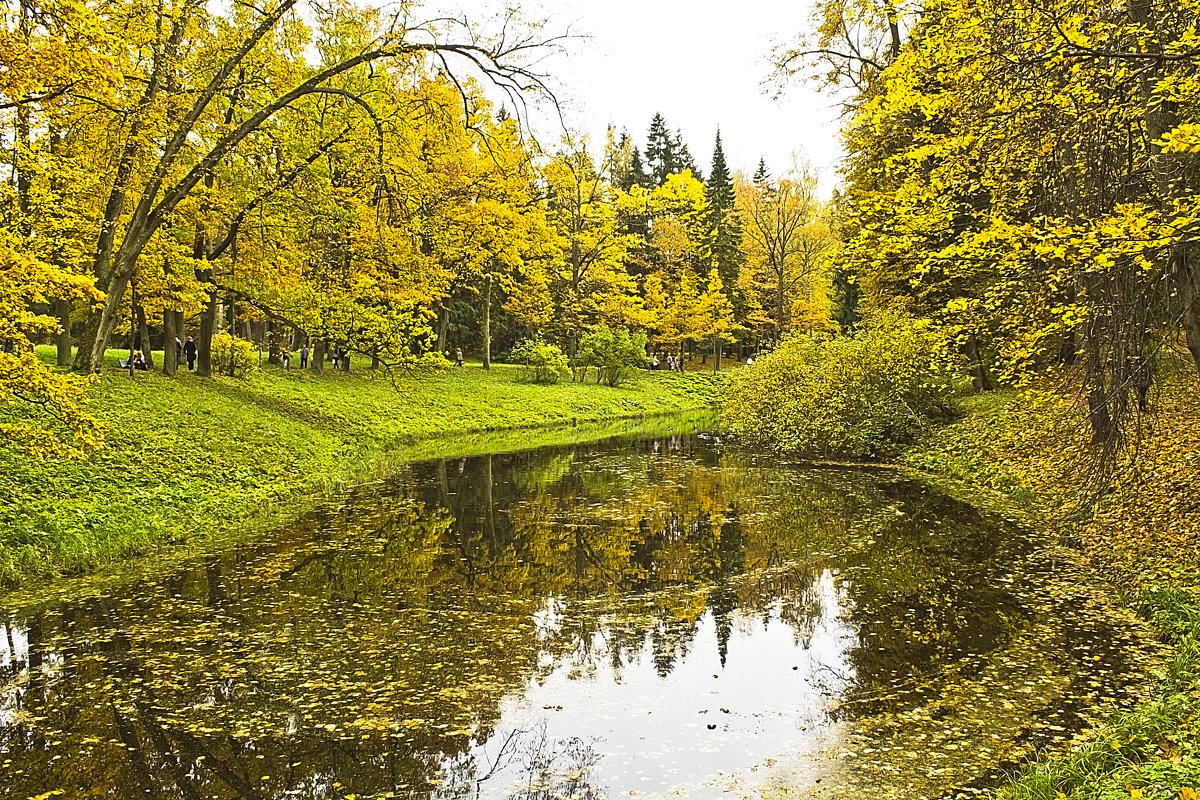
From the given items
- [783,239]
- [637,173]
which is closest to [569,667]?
[783,239]

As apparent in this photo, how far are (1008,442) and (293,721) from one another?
48.4 feet

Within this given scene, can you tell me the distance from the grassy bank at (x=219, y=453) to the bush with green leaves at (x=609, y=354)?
257 inches

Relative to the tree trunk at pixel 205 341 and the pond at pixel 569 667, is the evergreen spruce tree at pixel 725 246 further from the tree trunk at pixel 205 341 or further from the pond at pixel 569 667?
the pond at pixel 569 667

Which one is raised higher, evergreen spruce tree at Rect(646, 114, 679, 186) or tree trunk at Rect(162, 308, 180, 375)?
evergreen spruce tree at Rect(646, 114, 679, 186)

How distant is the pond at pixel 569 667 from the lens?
211 inches

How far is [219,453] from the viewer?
50.1ft

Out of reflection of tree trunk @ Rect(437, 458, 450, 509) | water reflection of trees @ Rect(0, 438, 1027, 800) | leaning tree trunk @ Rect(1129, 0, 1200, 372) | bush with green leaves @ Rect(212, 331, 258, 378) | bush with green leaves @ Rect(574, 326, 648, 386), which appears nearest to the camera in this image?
water reflection of trees @ Rect(0, 438, 1027, 800)

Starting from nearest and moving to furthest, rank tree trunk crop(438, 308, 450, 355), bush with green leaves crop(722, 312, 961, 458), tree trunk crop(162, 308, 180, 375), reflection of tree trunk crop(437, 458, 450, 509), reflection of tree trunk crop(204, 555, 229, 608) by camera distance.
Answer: reflection of tree trunk crop(204, 555, 229, 608) < reflection of tree trunk crop(437, 458, 450, 509) < bush with green leaves crop(722, 312, 961, 458) < tree trunk crop(162, 308, 180, 375) < tree trunk crop(438, 308, 450, 355)

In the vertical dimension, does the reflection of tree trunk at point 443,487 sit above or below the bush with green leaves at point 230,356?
below

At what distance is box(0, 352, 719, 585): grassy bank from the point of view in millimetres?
10398

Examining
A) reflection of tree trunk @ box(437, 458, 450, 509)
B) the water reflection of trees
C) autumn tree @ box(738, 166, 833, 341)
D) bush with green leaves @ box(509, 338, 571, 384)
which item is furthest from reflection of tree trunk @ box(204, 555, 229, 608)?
autumn tree @ box(738, 166, 833, 341)

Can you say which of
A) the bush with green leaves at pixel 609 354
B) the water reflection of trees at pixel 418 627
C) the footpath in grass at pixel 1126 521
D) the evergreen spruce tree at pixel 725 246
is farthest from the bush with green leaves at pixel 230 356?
the evergreen spruce tree at pixel 725 246

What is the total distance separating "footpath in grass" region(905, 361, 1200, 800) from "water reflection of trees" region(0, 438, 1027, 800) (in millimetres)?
1448

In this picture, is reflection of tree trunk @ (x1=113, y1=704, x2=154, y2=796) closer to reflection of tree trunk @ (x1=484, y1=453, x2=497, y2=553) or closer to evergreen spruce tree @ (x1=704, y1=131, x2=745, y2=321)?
reflection of tree trunk @ (x1=484, y1=453, x2=497, y2=553)
